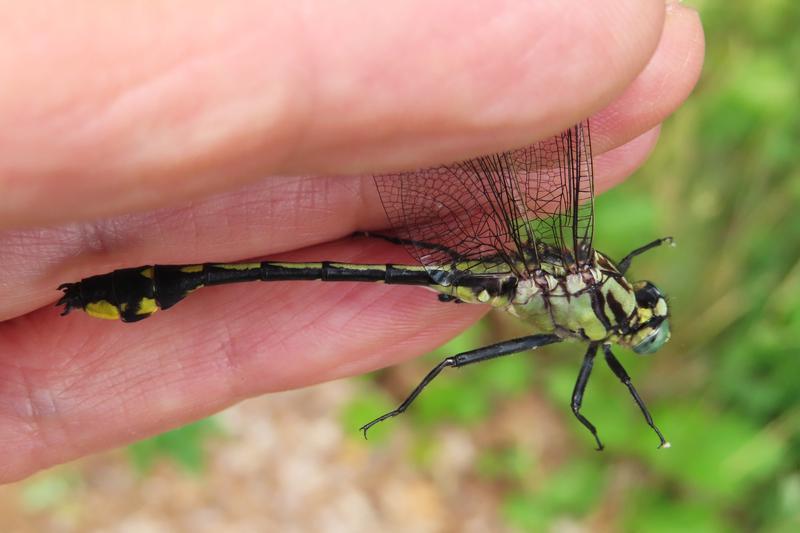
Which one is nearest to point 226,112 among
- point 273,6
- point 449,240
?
point 273,6

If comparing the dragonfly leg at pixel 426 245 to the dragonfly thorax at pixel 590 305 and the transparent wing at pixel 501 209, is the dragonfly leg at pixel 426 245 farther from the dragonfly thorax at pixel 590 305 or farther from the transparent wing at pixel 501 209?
the dragonfly thorax at pixel 590 305

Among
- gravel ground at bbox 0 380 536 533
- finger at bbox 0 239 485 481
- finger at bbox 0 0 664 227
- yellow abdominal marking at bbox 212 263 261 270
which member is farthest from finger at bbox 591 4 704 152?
gravel ground at bbox 0 380 536 533

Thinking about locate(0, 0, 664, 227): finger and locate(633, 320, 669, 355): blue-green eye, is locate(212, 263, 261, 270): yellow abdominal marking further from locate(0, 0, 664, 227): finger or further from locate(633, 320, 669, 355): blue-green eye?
locate(633, 320, 669, 355): blue-green eye

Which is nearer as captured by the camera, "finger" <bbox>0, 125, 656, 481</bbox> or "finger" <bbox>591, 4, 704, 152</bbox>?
"finger" <bbox>591, 4, 704, 152</bbox>

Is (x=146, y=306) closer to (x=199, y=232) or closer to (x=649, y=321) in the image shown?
(x=199, y=232)

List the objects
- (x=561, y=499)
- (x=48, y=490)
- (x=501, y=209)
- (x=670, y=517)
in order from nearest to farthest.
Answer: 1. (x=501, y=209)
2. (x=670, y=517)
3. (x=561, y=499)
4. (x=48, y=490)

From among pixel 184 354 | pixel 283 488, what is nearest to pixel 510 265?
pixel 184 354
